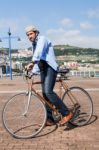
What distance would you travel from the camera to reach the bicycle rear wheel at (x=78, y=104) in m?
7.79

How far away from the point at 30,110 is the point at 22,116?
0.17m

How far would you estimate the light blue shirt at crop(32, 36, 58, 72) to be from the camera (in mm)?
7145

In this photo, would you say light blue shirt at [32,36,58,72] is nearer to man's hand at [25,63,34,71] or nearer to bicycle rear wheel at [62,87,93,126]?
man's hand at [25,63,34,71]

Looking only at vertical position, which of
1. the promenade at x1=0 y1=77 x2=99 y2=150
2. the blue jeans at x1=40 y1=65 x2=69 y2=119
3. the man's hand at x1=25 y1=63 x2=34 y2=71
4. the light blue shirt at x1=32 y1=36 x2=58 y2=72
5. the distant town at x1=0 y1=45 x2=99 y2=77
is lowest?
the distant town at x1=0 y1=45 x2=99 y2=77

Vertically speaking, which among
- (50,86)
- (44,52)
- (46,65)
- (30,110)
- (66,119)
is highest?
(44,52)

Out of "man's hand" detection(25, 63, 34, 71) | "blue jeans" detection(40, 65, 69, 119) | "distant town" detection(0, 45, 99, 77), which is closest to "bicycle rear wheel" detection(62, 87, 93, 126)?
"blue jeans" detection(40, 65, 69, 119)

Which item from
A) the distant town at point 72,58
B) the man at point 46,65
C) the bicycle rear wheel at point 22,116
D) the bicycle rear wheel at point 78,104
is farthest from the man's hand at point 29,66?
the bicycle rear wheel at point 78,104

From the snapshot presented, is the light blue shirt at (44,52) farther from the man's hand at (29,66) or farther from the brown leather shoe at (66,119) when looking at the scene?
the brown leather shoe at (66,119)

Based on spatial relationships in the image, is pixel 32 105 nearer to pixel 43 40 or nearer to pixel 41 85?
pixel 41 85

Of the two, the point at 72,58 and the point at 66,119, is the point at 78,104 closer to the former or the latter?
the point at 66,119

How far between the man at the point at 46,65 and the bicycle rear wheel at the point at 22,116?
0.79 ft

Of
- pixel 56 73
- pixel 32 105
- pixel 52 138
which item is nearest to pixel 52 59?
pixel 56 73

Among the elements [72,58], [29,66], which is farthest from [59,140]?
[72,58]

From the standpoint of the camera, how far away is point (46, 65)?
24.3 ft
